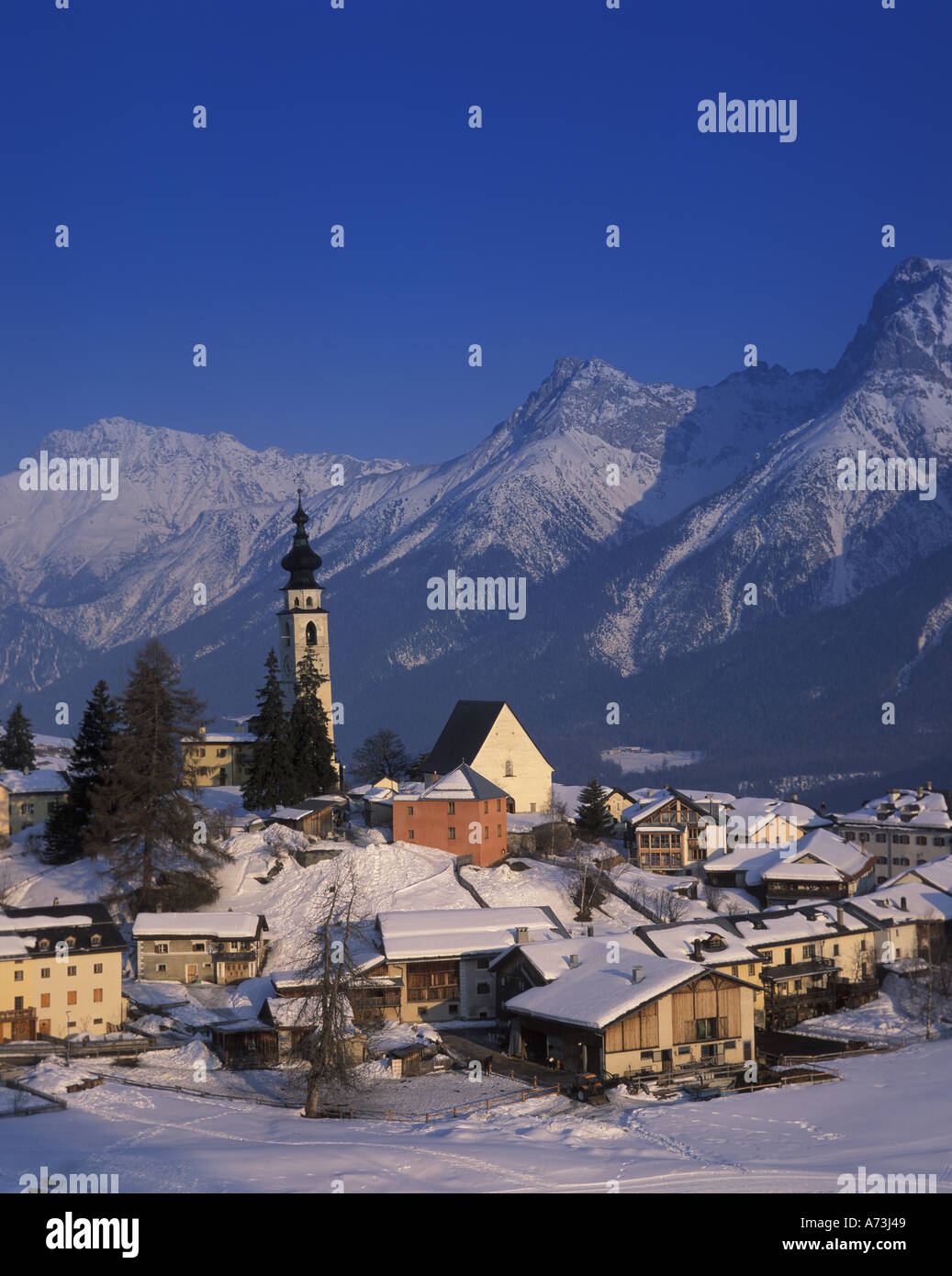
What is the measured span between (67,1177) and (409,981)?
88.7 ft

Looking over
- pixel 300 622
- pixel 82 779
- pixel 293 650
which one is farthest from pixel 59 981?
pixel 300 622

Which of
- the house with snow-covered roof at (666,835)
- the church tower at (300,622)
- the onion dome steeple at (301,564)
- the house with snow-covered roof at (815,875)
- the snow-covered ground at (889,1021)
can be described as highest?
the onion dome steeple at (301,564)

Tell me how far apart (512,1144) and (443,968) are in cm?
1904

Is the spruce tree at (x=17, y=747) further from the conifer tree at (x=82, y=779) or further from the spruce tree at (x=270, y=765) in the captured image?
the spruce tree at (x=270, y=765)

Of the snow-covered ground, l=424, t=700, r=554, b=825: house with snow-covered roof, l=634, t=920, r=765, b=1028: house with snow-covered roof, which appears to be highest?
l=424, t=700, r=554, b=825: house with snow-covered roof

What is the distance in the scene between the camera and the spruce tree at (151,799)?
6656cm

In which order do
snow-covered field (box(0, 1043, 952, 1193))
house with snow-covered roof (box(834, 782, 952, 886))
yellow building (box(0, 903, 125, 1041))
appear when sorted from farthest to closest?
1. house with snow-covered roof (box(834, 782, 952, 886))
2. yellow building (box(0, 903, 125, 1041))
3. snow-covered field (box(0, 1043, 952, 1193))

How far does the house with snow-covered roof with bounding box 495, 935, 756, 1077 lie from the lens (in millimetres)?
52781

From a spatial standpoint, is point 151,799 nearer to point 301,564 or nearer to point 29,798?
point 29,798

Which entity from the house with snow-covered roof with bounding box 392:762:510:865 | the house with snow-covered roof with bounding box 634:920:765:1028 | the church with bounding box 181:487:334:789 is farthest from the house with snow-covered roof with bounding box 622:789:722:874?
the church with bounding box 181:487:334:789

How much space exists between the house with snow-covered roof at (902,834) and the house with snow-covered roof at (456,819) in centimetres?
3451

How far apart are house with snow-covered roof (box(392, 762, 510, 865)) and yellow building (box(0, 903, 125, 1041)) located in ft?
74.8

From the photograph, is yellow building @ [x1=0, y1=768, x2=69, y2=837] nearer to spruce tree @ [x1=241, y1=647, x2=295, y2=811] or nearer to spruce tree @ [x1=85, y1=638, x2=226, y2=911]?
spruce tree @ [x1=241, y1=647, x2=295, y2=811]

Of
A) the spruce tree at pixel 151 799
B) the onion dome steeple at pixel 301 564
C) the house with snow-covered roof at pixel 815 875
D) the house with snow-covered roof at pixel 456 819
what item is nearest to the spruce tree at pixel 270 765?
the house with snow-covered roof at pixel 456 819
